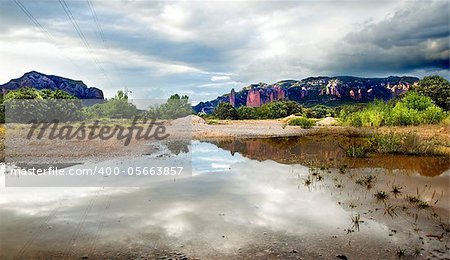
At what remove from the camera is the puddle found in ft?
21.3

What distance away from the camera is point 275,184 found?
12.0m

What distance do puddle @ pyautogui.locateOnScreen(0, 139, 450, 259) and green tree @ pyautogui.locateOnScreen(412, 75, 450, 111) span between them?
4464 centimetres

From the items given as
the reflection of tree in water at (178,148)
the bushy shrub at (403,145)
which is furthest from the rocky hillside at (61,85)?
the bushy shrub at (403,145)

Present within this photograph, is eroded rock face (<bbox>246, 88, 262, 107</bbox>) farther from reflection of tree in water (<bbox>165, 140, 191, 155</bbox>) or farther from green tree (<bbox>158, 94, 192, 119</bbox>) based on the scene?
reflection of tree in water (<bbox>165, 140, 191, 155</bbox>)

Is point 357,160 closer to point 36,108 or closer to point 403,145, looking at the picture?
point 403,145

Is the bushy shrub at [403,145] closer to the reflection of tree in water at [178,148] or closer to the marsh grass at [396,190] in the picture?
the marsh grass at [396,190]

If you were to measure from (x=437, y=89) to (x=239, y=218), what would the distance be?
181 ft

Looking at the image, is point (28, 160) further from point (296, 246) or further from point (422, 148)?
point (422, 148)

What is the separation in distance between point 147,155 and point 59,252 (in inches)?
553

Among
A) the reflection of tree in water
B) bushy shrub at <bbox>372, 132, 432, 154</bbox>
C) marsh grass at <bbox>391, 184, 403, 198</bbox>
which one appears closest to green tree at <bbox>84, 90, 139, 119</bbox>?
the reflection of tree in water

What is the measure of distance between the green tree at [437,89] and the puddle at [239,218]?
4464 cm

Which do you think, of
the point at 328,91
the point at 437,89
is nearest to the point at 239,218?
the point at 437,89

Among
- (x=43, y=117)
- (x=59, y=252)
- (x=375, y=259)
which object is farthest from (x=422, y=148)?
(x=43, y=117)

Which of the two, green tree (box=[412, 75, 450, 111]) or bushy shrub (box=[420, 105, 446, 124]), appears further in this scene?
green tree (box=[412, 75, 450, 111])
